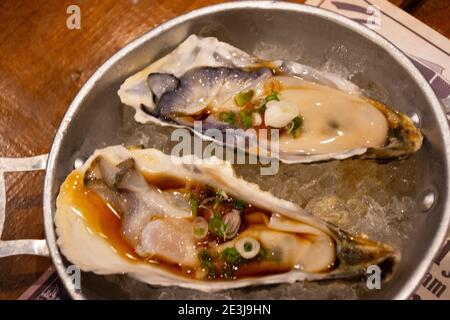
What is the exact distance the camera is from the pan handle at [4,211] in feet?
5.62

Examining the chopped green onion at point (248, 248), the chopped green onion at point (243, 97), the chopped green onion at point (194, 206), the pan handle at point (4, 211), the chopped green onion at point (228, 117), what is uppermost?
the chopped green onion at point (243, 97)

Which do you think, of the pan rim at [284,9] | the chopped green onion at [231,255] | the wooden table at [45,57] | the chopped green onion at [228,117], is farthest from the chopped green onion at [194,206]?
the wooden table at [45,57]

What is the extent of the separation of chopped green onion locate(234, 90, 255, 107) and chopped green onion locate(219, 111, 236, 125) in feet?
0.14

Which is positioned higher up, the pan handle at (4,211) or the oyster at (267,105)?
the oyster at (267,105)

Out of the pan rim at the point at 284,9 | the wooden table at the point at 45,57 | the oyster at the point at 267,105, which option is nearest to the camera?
the pan rim at the point at 284,9

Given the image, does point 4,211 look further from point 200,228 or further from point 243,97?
point 243,97

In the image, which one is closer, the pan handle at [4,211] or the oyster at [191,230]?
the oyster at [191,230]

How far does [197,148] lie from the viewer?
1.86 m

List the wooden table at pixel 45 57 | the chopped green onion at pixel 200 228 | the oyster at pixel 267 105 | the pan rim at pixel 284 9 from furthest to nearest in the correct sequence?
1. the wooden table at pixel 45 57
2. the oyster at pixel 267 105
3. the chopped green onion at pixel 200 228
4. the pan rim at pixel 284 9

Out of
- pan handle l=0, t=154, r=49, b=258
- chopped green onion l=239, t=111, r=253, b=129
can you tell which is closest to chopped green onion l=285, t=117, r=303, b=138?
chopped green onion l=239, t=111, r=253, b=129

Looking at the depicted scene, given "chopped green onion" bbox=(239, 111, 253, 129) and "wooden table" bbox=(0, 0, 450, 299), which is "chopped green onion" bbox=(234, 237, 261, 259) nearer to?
"chopped green onion" bbox=(239, 111, 253, 129)

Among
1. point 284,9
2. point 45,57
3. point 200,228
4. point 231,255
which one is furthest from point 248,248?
→ point 45,57

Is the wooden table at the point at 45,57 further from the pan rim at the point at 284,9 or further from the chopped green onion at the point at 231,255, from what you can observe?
the chopped green onion at the point at 231,255
